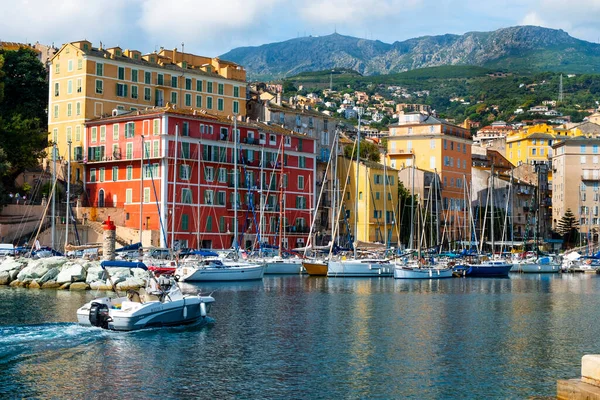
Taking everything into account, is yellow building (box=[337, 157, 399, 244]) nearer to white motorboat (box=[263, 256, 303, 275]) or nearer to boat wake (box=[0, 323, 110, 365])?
white motorboat (box=[263, 256, 303, 275])

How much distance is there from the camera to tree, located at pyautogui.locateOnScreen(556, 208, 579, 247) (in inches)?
4892

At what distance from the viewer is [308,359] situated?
31531 millimetres

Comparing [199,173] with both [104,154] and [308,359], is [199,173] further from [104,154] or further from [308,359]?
[308,359]

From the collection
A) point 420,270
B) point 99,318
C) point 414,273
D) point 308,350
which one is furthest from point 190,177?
point 308,350

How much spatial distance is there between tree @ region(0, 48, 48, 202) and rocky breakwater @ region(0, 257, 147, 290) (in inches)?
567

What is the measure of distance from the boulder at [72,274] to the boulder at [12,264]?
434 centimetres

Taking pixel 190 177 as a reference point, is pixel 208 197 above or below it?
below

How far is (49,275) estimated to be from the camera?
59312mm

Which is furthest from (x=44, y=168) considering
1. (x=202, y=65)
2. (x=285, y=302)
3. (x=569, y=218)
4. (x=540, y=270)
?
(x=569, y=218)

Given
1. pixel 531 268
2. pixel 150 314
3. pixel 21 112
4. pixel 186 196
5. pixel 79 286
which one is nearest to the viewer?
pixel 150 314

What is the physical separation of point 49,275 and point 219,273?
12.3 m

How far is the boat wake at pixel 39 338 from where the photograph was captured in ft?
102

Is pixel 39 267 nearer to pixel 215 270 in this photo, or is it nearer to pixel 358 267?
pixel 215 270

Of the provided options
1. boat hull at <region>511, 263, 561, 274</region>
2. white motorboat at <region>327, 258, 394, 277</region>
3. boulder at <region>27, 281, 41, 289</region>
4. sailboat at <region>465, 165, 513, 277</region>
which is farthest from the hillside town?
Answer: boulder at <region>27, 281, 41, 289</region>
